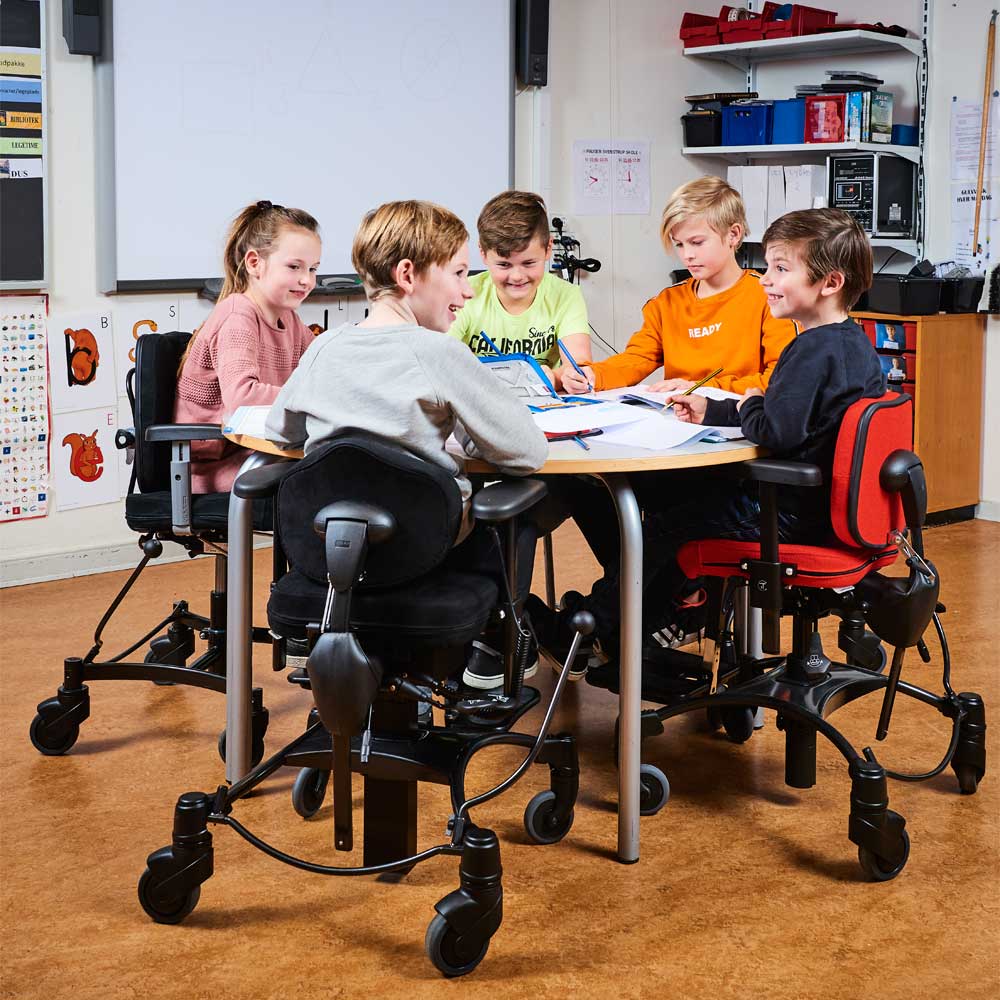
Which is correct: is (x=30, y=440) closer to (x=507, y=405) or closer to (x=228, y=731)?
(x=228, y=731)

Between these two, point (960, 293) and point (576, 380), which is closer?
point (576, 380)

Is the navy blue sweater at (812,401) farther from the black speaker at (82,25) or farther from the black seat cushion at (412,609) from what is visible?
the black speaker at (82,25)

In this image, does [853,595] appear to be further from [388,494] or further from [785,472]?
[388,494]

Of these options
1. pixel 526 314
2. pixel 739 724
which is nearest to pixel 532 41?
pixel 526 314

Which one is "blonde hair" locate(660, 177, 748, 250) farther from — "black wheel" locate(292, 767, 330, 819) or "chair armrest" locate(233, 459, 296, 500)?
"black wheel" locate(292, 767, 330, 819)

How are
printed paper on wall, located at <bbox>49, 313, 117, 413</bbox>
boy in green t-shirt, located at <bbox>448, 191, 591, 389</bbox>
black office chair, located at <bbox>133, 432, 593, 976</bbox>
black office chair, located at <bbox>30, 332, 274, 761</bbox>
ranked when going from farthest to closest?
printed paper on wall, located at <bbox>49, 313, 117, 413</bbox> < boy in green t-shirt, located at <bbox>448, 191, 591, 389</bbox> < black office chair, located at <bbox>30, 332, 274, 761</bbox> < black office chair, located at <bbox>133, 432, 593, 976</bbox>

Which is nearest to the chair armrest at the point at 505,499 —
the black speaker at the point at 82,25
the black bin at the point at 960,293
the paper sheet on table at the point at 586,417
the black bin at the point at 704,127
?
the paper sheet on table at the point at 586,417

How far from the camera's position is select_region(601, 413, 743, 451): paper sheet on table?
2137 millimetres

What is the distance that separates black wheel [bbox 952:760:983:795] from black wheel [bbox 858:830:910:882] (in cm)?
36

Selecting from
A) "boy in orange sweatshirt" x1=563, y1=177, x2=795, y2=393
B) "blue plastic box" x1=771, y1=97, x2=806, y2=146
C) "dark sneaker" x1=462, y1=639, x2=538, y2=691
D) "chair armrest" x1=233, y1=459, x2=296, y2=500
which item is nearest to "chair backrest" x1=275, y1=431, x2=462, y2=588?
"chair armrest" x1=233, y1=459, x2=296, y2=500

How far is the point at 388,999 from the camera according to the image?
1.74 meters

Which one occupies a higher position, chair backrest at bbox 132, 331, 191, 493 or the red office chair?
chair backrest at bbox 132, 331, 191, 493

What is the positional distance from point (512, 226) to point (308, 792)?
1.25m

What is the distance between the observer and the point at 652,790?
7.60 feet
